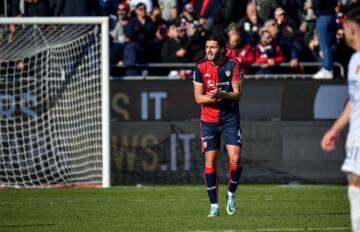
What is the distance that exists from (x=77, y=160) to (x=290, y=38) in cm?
539

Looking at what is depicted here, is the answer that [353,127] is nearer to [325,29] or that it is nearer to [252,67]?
[325,29]

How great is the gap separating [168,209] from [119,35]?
26.6 feet

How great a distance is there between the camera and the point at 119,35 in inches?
826

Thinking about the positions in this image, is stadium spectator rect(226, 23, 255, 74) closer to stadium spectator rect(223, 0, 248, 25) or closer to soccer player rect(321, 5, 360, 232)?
stadium spectator rect(223, 0, 248, 25)

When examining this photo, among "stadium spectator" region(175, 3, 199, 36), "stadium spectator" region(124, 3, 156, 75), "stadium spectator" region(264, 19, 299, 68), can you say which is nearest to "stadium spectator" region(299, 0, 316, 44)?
"stadium spectator" region(264, 19, 299, 68)

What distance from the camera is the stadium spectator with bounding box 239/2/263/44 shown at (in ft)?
68.0

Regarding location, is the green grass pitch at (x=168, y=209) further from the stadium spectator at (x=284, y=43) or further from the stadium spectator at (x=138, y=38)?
the stadium spectator at (x=284, y=43)

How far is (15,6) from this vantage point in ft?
68.1

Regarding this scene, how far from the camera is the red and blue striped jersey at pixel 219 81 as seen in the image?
13.2m

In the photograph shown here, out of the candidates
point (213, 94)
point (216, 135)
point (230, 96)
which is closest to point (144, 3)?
point (216, 135)

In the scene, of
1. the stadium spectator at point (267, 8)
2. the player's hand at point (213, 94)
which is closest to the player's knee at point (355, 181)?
the player's hand at point (213, 94)

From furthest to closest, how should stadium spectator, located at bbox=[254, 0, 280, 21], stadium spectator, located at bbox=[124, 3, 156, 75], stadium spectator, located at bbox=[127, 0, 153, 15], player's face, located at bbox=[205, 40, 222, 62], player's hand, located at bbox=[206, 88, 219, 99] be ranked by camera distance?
stadium spectator, located at bbox=[127, 0, 153, 15]
stadium spectator, located at bbox=[254, 0, 280, 21]
stadium spectator, located at bbox=[124, 3, 156, 75]
player's face, located at bbox=[205, 40, 222, 62]
player's hand, located at bbox=[206, 88, 219, 99]

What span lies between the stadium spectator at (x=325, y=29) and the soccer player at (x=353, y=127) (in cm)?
1186

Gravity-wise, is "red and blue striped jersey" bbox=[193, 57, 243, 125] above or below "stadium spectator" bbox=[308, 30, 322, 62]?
below
